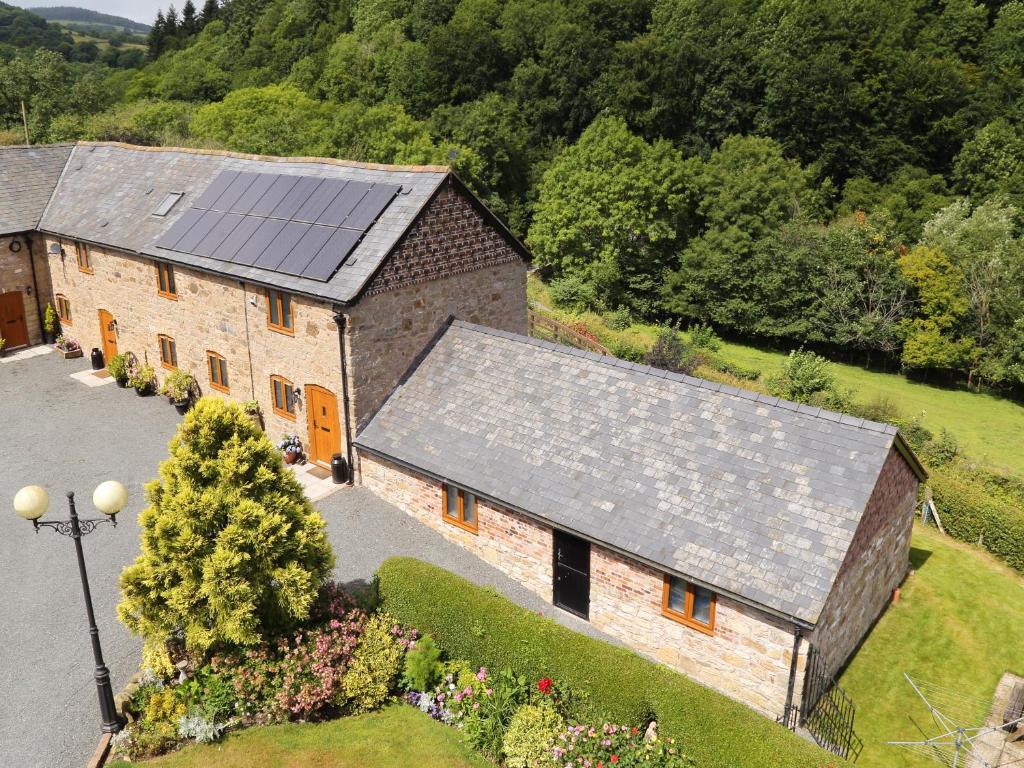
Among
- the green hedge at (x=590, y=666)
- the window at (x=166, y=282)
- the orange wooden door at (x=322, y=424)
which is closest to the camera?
the green hedge at (x=590, y=666)

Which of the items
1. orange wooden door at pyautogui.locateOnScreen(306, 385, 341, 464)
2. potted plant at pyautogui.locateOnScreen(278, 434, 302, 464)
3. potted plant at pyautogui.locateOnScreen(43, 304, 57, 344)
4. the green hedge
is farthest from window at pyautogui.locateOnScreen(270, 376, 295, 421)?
potted plant at pyautogui.locateOnScreen(43, 304, 57, 344)

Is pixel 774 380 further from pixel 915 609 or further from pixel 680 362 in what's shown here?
pixel 915 609

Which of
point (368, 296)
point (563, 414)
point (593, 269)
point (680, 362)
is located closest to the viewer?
point (563, 414)

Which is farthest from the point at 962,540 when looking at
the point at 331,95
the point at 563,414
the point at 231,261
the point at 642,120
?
the point at 331,95

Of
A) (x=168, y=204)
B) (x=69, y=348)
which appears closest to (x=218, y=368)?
(x=168, y=204)

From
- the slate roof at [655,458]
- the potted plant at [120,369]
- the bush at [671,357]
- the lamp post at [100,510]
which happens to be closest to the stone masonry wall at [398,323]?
the slate roof at [655,458]

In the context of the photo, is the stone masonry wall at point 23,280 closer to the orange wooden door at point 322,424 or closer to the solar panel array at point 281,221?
the solar panel array at point 281,221

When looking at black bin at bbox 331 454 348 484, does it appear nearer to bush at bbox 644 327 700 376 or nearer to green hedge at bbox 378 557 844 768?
green hedge at bbox 378 557 844 768
